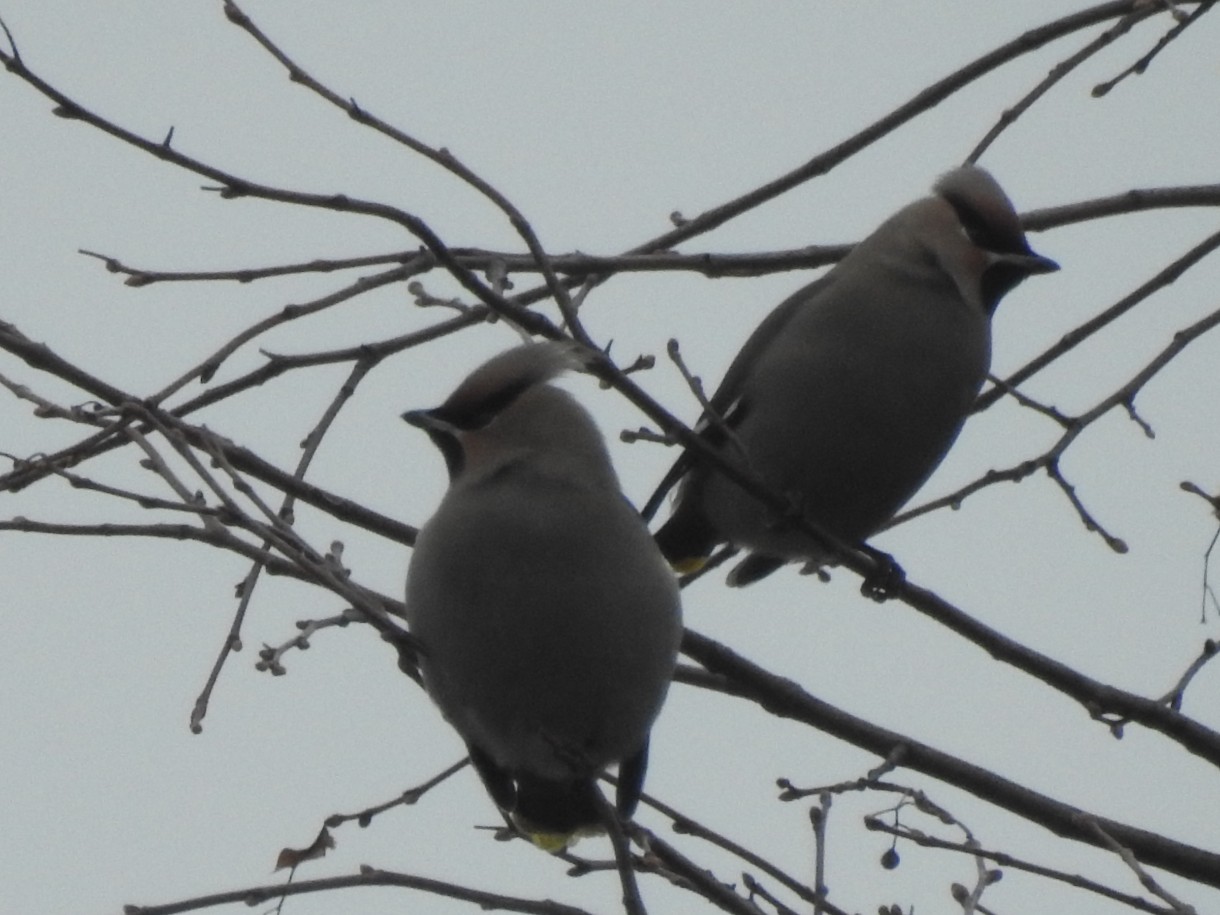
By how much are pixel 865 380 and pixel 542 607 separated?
1575 millimetres

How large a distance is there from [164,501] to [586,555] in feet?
2.60

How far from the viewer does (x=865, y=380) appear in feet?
16.6

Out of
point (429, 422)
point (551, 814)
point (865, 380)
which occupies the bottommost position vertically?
point (551, 814)

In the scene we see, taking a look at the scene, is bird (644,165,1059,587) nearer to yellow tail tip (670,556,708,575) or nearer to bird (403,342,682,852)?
yellow tail tip (670,556,708,575)

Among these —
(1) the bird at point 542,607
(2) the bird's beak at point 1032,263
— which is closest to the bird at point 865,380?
(2) the bird's beak at point 1032,263

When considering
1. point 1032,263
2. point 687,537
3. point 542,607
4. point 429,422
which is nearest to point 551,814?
point 542,607

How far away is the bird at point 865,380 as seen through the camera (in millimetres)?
5055

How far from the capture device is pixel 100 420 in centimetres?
367

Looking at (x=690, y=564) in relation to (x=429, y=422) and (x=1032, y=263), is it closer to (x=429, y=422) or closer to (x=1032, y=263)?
(x=1032, y=263)

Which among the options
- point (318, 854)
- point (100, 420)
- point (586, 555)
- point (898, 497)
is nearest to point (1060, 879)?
point (586, 555)

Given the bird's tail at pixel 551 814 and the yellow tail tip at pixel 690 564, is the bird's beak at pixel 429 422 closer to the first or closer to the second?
the bird's tail at pixel 551 814

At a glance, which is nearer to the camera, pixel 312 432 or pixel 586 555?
pixel 586 555

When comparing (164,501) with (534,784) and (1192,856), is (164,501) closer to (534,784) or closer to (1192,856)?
(534,784)

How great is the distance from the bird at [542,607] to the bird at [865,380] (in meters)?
0.95
